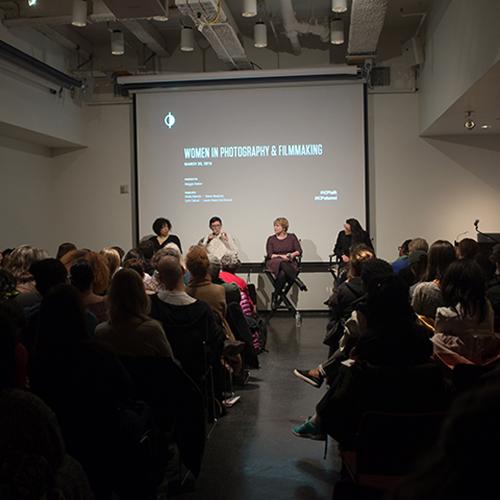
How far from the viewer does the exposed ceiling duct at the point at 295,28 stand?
7.14 m

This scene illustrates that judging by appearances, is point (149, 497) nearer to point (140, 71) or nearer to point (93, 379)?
point (93, 379)

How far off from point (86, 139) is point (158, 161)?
1.30 meters

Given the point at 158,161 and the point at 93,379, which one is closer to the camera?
the point at 93,379

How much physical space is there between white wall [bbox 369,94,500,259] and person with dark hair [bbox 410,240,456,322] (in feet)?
15.7

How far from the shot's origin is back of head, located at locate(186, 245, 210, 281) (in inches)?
159

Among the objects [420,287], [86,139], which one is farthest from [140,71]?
[420,287]

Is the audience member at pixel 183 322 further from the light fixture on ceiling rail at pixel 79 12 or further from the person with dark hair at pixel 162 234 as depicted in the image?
the person with dark hair at pixel 162 234

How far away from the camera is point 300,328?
7.46 metres

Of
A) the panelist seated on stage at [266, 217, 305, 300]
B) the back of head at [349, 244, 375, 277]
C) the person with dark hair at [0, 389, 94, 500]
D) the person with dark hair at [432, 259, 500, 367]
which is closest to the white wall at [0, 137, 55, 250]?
the panelist seated on stage at [266, 217, 305, 300]

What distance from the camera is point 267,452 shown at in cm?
344

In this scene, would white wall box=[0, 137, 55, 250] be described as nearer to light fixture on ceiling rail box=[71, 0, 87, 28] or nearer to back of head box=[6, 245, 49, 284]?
light fixture on ceiling rail box=[71, 0, 87, 28]

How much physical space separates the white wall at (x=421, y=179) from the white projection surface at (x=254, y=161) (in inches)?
15.8

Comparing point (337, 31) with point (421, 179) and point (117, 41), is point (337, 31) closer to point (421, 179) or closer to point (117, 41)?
point (421, 179)

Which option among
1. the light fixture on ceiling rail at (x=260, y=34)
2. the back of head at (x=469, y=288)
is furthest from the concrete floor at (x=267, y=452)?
the light fixture on ceiling rail at (x=260, y=34)
